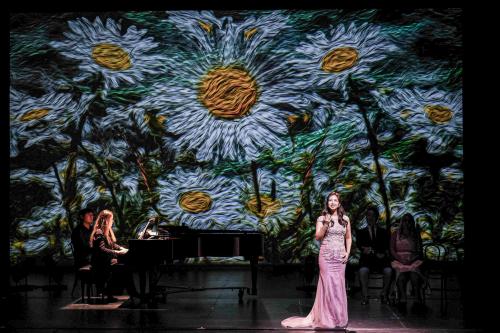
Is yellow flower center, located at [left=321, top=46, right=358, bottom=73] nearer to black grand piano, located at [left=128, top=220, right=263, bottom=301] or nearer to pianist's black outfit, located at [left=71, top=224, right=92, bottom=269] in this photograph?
black grand piano, located at [left=128, top=220, right=263, bottom=301]

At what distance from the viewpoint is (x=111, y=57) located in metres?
12.6

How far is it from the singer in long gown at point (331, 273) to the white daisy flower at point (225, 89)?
16.2 ft

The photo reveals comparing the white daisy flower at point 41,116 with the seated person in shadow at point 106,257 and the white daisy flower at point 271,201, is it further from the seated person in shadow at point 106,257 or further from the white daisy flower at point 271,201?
the seated person in shadow at point 106,257

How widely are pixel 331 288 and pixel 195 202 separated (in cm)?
526

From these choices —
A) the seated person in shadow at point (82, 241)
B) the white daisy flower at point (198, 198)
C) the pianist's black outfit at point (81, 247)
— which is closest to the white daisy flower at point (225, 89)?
the white daisy flower at point (198, 198)

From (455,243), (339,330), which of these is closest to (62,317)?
(339,330)

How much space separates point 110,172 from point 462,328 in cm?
662

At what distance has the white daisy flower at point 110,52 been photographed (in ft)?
41.1

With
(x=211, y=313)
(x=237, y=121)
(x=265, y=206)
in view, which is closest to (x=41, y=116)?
(x=237, y=121)

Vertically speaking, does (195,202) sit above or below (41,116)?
below

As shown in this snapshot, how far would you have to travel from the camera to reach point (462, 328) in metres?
7.45

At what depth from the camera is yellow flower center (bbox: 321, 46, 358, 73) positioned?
12375mm

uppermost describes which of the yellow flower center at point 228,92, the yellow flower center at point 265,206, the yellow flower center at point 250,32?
the yellow flower center at point 250,32

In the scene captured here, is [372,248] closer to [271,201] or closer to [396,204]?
[396,204]
